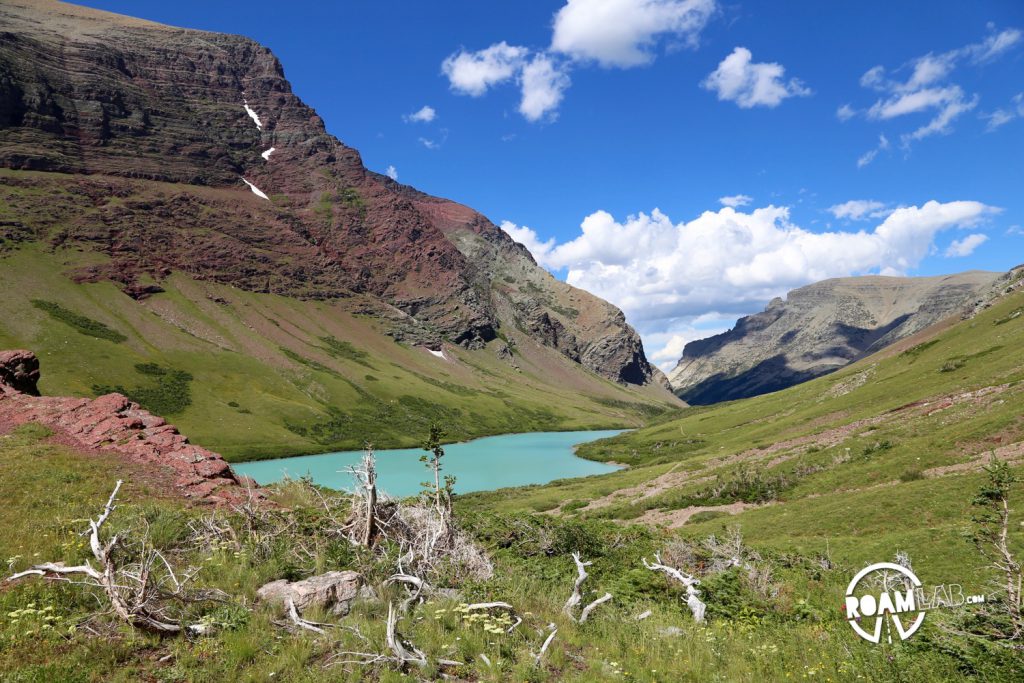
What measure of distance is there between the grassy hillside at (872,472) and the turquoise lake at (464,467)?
779 inches

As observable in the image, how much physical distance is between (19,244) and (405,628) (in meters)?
232

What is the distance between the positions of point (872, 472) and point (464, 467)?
86.4 meters

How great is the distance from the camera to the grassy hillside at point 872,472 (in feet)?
89.5

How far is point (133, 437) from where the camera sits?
79.6ft

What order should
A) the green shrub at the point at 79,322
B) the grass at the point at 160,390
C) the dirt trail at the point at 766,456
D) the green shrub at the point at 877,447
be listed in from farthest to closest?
Result: 1. the green shrub at the point at 79,322
2. the grass at the point at 160,390
3. the dirt trail at the point at 766,456
4. the green shrub at the point at 877,447

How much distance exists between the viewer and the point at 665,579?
17.1 meters

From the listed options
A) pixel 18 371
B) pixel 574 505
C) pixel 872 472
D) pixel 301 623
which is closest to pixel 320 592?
pixel 301 623

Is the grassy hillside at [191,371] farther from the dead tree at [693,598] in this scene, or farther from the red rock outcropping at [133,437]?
the dead tree at [693,598]

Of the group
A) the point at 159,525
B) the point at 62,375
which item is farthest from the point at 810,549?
the point at 62,375

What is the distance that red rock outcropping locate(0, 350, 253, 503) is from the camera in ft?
66.4

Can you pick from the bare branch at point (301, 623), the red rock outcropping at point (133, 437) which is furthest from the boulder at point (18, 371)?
the bare branch at point (301, 623)

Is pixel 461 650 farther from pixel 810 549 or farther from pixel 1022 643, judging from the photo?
pixel 810 549

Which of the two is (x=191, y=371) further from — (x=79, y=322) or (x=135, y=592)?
(x=135, y=592)

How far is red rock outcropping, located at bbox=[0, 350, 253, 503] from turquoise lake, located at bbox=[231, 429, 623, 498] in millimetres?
48099
